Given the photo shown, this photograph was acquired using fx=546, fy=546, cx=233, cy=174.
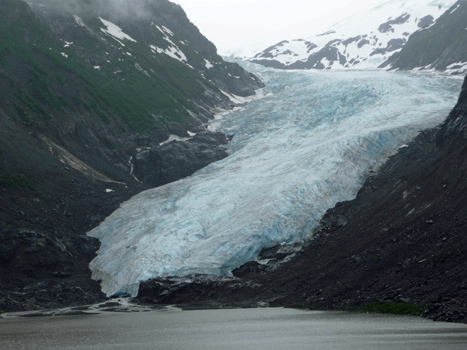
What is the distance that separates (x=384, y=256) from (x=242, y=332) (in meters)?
10.1

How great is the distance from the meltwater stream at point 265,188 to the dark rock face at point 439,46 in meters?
23.9

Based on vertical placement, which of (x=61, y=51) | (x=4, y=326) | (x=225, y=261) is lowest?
(x=225, y=261)

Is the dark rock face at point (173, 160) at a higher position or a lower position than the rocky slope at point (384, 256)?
higher

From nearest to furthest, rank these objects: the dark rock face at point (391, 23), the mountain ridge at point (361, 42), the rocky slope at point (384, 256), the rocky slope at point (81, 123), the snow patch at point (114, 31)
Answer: the rocky slope at point (384, 256)
the rocky slope at point (81, 123)
the snow patch at point (114, 31)
the mountain ridge at point (361, 42)
the dark rock face at point (391, 23)

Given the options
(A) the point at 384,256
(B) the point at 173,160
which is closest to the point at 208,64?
(B) the point at 173,160

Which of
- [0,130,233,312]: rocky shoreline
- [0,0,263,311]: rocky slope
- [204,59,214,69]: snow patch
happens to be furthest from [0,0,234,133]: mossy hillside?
[204,59,214,69]: snow patch

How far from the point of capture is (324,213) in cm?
3628

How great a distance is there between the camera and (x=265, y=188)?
3891 centimetres

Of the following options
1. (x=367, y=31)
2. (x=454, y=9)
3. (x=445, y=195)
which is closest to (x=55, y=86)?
(x=445, y=195)

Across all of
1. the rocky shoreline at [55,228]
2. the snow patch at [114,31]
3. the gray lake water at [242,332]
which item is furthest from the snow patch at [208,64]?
the gray lake water at [242,332]

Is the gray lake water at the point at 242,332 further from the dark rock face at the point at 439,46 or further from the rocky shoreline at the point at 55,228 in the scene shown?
the dark rock face at the point at 439,46

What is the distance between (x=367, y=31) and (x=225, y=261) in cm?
14113

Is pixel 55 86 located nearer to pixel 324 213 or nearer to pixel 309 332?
pixel 324 213

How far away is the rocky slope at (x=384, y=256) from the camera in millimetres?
20750
